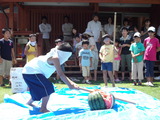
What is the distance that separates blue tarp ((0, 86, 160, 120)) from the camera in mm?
4168

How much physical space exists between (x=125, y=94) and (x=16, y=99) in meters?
2.48

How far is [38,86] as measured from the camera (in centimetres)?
492

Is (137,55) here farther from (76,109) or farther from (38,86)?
(38,86)

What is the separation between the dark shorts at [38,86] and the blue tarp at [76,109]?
31cm

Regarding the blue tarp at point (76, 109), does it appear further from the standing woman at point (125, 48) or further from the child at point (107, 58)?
the standing woman at point (125, 48)

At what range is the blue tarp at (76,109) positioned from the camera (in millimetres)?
4168

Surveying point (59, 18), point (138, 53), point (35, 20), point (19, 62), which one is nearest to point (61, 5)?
point (59, 18)

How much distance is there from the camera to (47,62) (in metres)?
4.96

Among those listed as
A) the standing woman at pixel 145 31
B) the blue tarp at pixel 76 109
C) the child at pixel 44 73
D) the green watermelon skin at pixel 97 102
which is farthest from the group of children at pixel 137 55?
the green watermelon skin at pixel 97 102

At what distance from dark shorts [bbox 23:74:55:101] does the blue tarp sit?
314 millimetres

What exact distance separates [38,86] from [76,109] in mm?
825

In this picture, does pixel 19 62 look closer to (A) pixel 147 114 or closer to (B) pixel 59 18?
(B) pixel 59 18

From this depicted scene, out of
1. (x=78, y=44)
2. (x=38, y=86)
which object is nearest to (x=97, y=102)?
(x=38, y=86)

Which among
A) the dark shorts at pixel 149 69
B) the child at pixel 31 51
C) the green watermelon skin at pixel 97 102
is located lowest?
the green watermelon skin at pixel 97 102
